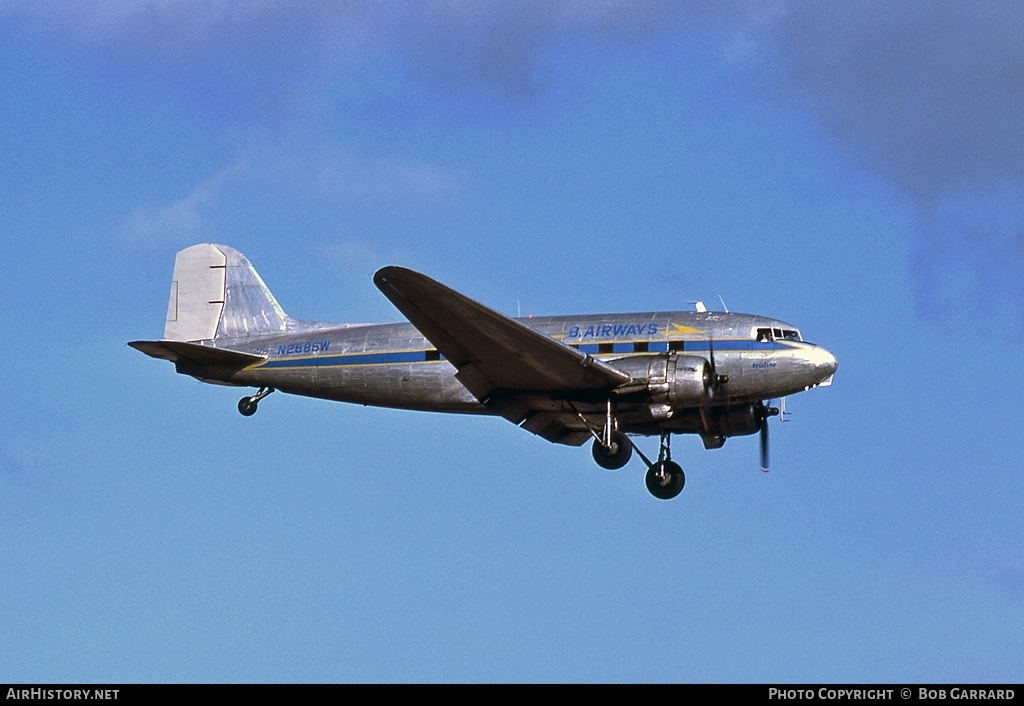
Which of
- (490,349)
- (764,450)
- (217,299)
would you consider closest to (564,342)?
(490,349)

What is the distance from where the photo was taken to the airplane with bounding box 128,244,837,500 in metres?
28.4

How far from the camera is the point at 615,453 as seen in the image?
2884 cm

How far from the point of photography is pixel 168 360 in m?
32.3

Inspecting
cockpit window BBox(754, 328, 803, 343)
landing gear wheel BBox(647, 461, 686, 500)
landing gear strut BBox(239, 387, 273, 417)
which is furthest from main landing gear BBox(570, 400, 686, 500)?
landing gear strut BBox(239, 387, 273, 417)

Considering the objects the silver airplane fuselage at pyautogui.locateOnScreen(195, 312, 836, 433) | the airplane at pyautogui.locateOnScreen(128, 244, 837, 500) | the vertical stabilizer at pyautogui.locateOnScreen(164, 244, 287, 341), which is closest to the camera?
the airplane at pyautogui.locateOnScreen(128, 244, 837, 500)

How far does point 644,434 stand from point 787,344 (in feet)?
Answer: 11.1

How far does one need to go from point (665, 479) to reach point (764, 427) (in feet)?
8.52

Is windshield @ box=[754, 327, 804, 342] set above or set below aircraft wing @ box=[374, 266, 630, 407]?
above

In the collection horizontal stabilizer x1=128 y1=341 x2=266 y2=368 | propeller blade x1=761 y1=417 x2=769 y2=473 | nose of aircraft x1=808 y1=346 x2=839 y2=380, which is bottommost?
propeller blade x1=761 y1=417 x2=769 y2=473

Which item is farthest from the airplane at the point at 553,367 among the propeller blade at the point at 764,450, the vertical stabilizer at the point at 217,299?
the vertical stabilizer at the point at 217,299

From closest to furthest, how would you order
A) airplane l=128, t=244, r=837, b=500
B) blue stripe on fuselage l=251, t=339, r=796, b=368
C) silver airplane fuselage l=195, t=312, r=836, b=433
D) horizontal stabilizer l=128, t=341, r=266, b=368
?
airplane l=128, t=244, r=837, b=500, silver airplane fuselage l=195, t=312, r=836, b=433, blue stripe on fuselage l=251, t=339, r=796, b=368, horizontal stabilizer l=128, t=341, r=266, b=368

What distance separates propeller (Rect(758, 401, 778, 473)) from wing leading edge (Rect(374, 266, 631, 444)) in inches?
140

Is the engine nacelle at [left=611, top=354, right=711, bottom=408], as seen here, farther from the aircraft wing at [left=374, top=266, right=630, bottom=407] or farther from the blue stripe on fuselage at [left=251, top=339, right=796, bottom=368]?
the blue stripe on fuselage at [left=251, top=339, right=796, bottom=368]
